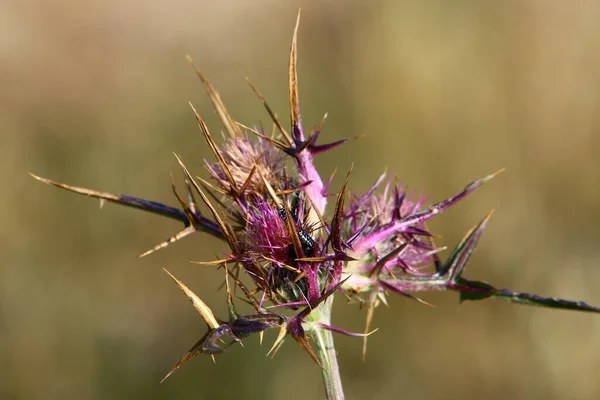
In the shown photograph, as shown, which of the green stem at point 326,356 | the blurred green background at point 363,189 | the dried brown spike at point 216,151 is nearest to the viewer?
the dried brown spike at point 216,151

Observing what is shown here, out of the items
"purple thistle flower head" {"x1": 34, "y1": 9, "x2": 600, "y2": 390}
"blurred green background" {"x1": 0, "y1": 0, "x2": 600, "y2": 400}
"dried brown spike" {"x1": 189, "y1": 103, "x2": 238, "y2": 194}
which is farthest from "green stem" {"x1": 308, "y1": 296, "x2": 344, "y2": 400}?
"blurred green background" {"x1": 0, "y1": 0, "x2": 600, "y2": 400}

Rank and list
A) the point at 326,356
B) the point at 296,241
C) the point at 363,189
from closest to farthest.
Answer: the point at 296,241 → the point at 326,356 → the point at 363,189

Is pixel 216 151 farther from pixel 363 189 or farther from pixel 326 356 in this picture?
pixel 363 189

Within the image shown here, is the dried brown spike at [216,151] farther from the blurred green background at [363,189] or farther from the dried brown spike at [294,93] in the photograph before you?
the blurred green background at [363,189]

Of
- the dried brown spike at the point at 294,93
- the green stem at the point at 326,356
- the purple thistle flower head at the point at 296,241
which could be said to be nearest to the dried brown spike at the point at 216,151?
the purple thistle flower head at the point at 296,241

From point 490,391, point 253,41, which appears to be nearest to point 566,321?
point 490,391

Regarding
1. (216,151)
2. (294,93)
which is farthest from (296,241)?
(294,93)
